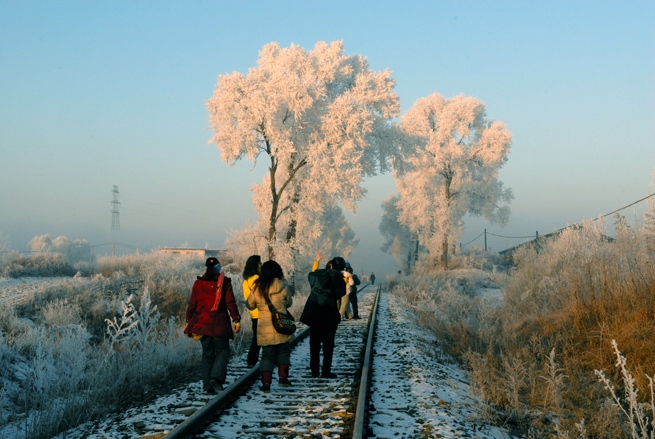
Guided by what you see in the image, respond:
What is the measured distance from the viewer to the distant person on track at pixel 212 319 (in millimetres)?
7465

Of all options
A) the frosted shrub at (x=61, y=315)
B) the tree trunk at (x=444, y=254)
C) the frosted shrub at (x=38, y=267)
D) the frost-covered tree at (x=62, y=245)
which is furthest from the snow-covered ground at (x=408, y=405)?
the frost-covered tree at (x=62, y=245)

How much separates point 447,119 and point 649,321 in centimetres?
3566

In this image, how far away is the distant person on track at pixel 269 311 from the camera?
7789 mm

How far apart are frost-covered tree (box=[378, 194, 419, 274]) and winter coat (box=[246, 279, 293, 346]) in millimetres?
51891

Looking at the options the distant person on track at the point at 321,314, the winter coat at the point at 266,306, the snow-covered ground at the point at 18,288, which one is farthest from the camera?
the snow-covered ground at the point at 18,288

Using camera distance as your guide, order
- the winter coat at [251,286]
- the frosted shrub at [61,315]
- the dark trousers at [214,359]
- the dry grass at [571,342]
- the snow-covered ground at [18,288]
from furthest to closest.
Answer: the snow-covered ground at [18,288] < the frosted shrub at [61,315] < the winter coat at [251,286] < the dark trousers at [214,359] < the dry grass at [571,342]

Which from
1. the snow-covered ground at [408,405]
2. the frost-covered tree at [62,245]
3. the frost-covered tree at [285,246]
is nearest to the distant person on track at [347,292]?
the snow-covered ground at [408,405]

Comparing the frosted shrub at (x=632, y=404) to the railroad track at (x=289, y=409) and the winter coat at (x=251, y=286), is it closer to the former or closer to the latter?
the railroad track at (x=289, y=409)

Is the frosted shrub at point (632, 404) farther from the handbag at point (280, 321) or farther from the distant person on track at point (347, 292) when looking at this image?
the distant person on track at point (347, 292)

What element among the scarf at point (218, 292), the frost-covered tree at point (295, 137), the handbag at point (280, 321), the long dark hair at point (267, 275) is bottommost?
the handbag at point (280, 321)

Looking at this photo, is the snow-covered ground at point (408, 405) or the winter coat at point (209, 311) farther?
the winter coat at point (209, 311)

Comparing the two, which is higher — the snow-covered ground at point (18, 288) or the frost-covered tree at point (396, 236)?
the frost-covered tree at point (396, 236)

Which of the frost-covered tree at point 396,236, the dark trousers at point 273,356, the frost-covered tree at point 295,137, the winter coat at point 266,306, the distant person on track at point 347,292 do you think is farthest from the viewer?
the frost-covered tree at point 396,236

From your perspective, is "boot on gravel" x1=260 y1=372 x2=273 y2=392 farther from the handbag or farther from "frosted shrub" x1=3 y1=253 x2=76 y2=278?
"frosted shrub" x1=3 y1=253 x2=76 y2=278
